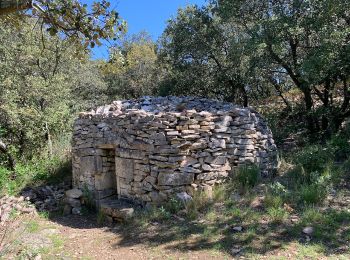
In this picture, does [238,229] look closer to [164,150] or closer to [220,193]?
[220,193]

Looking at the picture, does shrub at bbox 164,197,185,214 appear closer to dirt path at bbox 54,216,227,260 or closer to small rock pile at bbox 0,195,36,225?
dirt path at bbox 54,216,227,260

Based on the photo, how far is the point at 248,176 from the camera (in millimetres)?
5812

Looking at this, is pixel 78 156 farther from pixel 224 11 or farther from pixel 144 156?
pixel 224 11

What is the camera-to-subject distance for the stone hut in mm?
5727

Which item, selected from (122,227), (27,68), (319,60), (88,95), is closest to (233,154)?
(122,227)

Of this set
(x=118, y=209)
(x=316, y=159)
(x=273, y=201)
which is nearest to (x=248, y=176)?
(x=273, y=201)

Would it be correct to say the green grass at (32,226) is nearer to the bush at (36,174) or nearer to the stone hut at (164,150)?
the stone hut at (164,150)

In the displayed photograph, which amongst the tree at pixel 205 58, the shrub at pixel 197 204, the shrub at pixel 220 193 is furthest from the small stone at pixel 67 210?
the tree at pixel 205 58

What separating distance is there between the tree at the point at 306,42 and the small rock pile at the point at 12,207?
5.72 metres

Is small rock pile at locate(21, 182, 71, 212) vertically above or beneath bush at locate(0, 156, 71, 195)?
beneath

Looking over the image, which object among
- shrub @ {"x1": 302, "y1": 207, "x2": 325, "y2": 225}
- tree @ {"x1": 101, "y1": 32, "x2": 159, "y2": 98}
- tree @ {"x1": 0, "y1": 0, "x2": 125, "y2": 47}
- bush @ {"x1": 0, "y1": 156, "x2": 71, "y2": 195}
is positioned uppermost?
tree @ {"x1": 101, "y1": 32, "x2": 159, "y2": 98}

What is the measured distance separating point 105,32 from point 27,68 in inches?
292

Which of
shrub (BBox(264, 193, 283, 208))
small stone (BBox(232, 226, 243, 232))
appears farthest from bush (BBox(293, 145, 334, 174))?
small stone (BBox(232, 226, 243, 232))

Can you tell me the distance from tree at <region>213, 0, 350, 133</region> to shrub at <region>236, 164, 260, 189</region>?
8.52 ft
